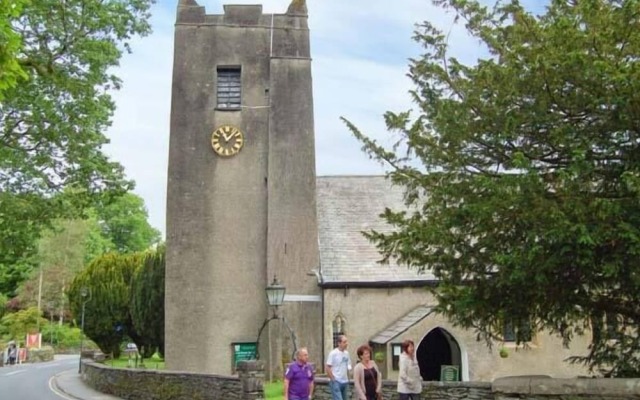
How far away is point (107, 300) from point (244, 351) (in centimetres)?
1595

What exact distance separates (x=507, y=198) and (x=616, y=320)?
11.5 ft

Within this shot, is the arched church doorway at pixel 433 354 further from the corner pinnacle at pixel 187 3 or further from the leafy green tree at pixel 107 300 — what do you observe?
the leafy green tree at pixel 107 300

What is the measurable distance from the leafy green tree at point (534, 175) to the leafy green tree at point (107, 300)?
1076 inches

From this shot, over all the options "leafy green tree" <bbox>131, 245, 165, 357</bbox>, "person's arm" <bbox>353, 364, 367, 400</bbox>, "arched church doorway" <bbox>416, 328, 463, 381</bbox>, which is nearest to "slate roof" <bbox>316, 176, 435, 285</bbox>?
"arched church doorway" <bbox>416, 328, 463, 381</bbox>

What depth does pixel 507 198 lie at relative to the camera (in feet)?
32.7

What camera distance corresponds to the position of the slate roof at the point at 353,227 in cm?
2472

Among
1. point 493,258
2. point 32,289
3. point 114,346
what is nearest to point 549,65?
point 493,258

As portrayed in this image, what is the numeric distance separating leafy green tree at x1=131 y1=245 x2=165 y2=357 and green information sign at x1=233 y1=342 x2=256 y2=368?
8542mm

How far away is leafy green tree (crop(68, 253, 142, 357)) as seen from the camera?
125ft

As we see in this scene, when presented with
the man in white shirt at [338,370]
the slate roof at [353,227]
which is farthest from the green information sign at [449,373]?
the man in white shirt at [338,370]

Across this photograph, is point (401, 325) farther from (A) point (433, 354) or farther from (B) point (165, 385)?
(B) point (165, 385)

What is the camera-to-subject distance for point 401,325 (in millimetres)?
23297

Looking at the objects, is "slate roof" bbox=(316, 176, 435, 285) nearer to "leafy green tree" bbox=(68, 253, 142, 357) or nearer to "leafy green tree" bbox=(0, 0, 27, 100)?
"leafy green tree" bbox=(68, 253, 142, 357)

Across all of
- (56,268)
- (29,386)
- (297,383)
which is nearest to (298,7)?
(297,383)
